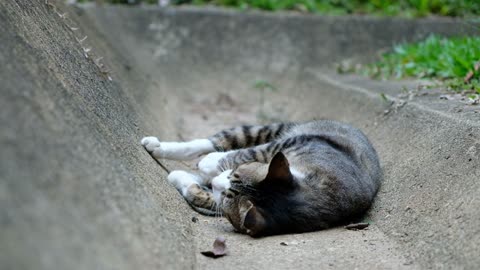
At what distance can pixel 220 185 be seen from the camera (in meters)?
4.47

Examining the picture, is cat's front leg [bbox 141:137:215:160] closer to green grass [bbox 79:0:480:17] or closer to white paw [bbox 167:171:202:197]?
white paw [bbox 167:171:202:197]

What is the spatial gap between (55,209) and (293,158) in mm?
2788

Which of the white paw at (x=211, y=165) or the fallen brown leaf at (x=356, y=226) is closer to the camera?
the fallen brown leaf at (x=356, y=226)

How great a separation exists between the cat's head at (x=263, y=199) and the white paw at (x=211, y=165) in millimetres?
595

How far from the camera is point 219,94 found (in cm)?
954

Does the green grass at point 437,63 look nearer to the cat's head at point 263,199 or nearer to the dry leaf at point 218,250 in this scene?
the cat's head at point 263,199

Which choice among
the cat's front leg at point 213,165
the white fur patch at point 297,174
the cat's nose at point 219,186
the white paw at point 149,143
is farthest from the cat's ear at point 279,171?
the white paw at point 149,143

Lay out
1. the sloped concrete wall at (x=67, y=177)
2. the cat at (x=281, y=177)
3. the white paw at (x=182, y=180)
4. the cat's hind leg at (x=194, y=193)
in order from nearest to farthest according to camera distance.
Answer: the sloped concrete wall at (x=67, y=177) < the cat at (x=281, y=177) < the cat's hind leg at (x=194, y=193) < the white paw at (x=182, y=180)

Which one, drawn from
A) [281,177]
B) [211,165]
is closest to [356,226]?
[281,177]

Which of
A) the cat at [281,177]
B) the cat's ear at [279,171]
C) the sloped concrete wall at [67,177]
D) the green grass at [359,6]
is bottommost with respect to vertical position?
the green grass at [359,6]

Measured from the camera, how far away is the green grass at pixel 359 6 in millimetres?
10625

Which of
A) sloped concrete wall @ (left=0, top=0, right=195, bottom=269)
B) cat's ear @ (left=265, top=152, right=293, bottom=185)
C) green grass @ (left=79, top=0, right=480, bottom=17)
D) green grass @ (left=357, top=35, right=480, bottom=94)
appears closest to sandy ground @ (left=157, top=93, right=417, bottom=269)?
sloped concrete wall @ (left=0, top=0, right=195, bottom=269)

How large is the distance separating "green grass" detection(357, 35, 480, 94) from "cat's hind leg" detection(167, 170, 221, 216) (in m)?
2.54

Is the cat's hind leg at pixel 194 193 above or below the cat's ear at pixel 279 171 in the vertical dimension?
below
